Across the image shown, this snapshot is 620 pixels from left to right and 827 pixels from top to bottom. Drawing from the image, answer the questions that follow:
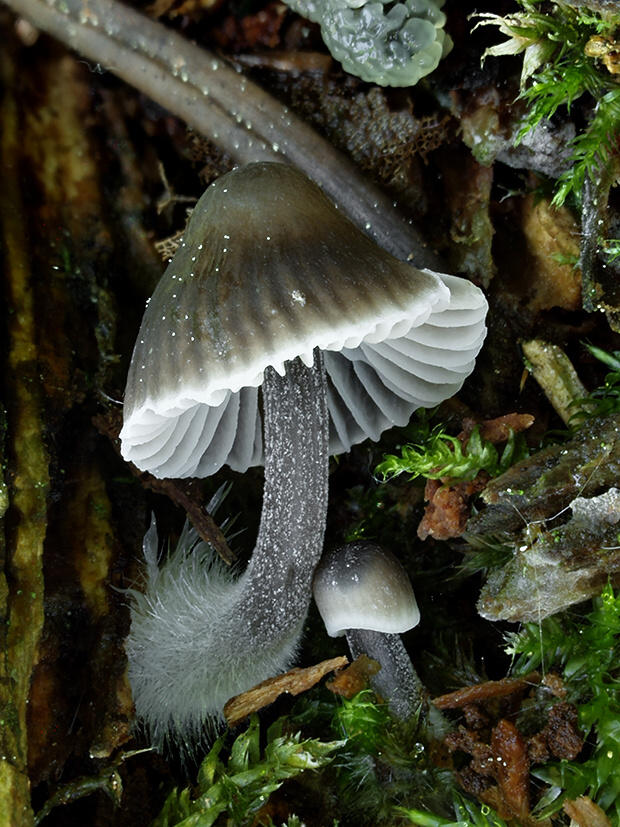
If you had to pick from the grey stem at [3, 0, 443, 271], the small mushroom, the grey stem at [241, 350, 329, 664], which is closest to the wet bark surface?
the grey stem at [3, 0, 443, 271]

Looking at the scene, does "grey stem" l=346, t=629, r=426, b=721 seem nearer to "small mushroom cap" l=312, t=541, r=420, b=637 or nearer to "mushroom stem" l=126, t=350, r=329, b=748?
"small mushroom cap" l=312, t=541, r=420, b=637

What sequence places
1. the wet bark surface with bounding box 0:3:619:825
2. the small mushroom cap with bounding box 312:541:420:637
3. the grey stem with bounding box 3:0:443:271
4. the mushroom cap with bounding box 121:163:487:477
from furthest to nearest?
the grey stem with bounding box 3:0:443:271 < the small mushroom cap with bounding box 312:541:420:637 < the wet bark surface with bounding box 0:3:619:825 < the mushroom cap with bounding box 121:163:487:477

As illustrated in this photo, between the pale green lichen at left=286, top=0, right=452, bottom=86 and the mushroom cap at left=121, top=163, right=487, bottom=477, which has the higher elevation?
the pale green lichen at left=286, top=0, right=452, bottom=86

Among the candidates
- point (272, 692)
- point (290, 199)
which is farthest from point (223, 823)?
point (290, 199)

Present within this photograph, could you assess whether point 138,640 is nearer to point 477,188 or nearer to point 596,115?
point 477,188

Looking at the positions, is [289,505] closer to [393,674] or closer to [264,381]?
[264,381]

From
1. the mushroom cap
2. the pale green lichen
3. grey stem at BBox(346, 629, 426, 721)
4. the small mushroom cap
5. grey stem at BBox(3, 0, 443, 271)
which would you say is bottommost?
grey stem at BBox(346, 629, 426, 721)

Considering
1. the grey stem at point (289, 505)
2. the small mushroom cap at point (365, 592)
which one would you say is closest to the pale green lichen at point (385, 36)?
the grey stem at point (289, 505)

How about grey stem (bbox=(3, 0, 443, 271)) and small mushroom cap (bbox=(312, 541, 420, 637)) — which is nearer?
small mushroom cap (bbox=(312, 541, 420, 637))

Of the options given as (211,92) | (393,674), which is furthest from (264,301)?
(393,674)

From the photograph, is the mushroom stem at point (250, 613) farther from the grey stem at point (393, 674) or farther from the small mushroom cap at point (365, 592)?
the grey stem at point (393, 674)
